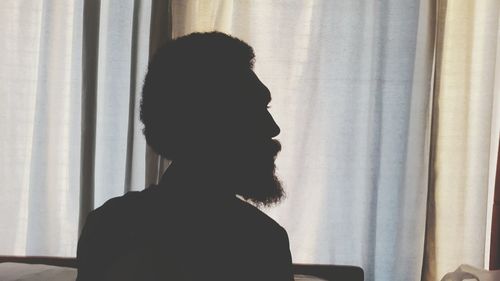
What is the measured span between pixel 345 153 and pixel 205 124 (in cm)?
106

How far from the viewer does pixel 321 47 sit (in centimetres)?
192

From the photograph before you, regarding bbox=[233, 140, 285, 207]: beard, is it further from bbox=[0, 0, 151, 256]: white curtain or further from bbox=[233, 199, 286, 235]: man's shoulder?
bbox=[0, 0, 151, 256]: white curtain

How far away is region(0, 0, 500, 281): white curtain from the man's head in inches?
37.1

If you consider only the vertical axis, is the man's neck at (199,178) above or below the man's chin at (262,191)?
above

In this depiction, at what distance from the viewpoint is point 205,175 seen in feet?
3.11

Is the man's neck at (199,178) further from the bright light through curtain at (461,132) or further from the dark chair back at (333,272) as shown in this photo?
the bright light through curtain at (461,132)

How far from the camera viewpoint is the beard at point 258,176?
3.21 feet

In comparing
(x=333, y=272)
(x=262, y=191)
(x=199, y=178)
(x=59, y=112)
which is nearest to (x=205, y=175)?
(x=199, y=178)

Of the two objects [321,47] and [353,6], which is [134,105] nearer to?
[321,47]

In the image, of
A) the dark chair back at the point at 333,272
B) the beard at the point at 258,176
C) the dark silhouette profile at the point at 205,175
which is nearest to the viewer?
the dark silhouette profile at the point at 205,175

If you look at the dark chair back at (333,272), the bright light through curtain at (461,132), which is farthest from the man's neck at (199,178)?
the bright light through curtain at (461,132)

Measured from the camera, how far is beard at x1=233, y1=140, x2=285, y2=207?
0.98 meters

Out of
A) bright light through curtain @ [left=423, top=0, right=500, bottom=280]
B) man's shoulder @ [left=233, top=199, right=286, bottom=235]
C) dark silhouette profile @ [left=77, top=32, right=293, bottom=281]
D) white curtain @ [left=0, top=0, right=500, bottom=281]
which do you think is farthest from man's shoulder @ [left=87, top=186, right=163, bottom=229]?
bright light through curtain @ [left=423, top=0, right=500, bottom=280]

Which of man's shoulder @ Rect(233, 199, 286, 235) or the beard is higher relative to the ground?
the beard
